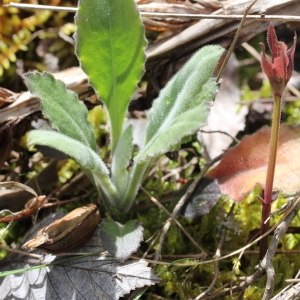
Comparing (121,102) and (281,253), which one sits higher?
(121,102)

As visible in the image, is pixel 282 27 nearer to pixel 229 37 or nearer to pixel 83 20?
pixel 229 37

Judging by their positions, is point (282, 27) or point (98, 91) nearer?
point (98, 91)

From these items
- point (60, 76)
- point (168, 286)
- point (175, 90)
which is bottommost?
point (168, 286)

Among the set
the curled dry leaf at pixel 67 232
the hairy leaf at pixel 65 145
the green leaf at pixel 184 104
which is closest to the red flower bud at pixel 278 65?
the green leaf at pixel 184 104

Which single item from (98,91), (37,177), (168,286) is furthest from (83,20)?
(168,286)

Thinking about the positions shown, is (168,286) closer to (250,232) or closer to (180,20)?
(250,232)

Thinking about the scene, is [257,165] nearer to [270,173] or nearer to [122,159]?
[270,173]

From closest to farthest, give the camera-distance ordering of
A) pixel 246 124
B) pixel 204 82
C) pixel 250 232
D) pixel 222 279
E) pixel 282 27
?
pixel 204 82 < pixel 222 279 < pixel 250 232 < pixel 246 124 < pixel 282 27

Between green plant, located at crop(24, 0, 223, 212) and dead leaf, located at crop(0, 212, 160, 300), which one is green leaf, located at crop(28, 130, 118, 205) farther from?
dead leaf, located at crop(0, 212, 160, 300)

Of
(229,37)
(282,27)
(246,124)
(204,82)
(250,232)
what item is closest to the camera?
(204,82)
